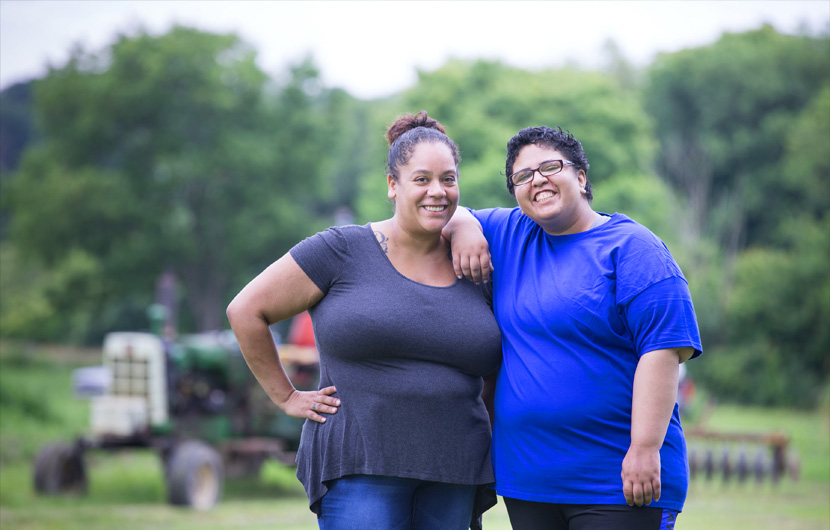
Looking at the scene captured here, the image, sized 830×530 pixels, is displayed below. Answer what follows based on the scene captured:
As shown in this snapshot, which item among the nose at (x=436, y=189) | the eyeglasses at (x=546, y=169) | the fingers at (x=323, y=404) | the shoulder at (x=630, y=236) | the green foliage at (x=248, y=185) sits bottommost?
the fingers at (x=323, y=404)

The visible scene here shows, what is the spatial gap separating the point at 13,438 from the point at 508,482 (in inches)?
545

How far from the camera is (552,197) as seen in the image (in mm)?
2705

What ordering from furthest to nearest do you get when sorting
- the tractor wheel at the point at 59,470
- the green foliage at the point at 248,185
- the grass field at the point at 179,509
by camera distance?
the green foliage at the point at 248,185, the tractor wheel at the point at 59,470, the grass field at the point at 179,509

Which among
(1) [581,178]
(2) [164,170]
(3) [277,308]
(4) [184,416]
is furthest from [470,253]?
(2) [164,170]

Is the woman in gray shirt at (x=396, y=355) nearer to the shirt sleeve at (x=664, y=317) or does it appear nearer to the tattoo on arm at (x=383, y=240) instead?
the tattoo on arm at (x=383, y=240)

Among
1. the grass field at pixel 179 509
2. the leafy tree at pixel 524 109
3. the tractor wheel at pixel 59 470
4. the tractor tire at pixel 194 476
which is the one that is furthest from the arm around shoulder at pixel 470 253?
the leafy tree at pixel 524 109

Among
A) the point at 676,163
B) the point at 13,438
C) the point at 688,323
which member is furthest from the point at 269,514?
the point at 676,163

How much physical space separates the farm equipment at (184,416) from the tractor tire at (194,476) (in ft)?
0.04

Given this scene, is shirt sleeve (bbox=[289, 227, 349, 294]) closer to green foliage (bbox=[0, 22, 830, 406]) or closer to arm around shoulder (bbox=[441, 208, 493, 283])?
arm around shoulder (bbox=[441, 208, 493, 283])

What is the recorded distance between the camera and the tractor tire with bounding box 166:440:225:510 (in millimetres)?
10359

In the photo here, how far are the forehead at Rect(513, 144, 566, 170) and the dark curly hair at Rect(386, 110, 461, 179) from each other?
243mm

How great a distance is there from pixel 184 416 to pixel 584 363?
31.7ft

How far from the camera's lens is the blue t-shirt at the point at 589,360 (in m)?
2.49

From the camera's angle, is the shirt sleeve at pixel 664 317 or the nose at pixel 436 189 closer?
the shirt sleeve at pixel 664 317
